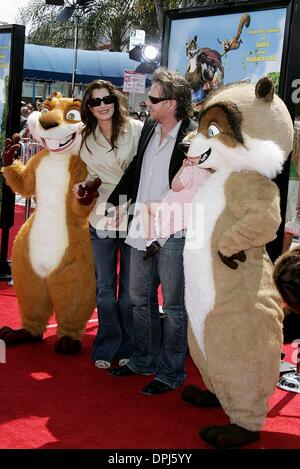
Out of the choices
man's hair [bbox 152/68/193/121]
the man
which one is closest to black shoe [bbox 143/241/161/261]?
the man

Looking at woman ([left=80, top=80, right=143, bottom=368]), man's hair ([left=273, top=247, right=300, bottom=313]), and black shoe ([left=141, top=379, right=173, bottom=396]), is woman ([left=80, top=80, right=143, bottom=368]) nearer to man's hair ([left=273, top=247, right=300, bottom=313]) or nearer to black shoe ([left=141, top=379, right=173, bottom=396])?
black shoe ([left=141, top=379, right=173, bottom=396])

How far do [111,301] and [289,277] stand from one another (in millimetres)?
1321

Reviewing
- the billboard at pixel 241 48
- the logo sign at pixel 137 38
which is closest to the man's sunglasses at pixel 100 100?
the billboard at pixel 241 48

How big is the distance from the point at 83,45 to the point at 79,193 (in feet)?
78.1

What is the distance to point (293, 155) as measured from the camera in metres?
3.19

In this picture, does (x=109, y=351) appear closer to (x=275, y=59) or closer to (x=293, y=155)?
(x=293, y=155)

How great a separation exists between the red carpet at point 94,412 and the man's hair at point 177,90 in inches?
58.4

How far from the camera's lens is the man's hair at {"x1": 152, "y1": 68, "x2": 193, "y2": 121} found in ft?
10.2

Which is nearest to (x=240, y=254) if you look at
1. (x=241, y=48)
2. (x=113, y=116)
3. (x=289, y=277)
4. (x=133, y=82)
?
(x=289, y=277)

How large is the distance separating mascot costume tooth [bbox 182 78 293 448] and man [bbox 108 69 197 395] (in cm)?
36

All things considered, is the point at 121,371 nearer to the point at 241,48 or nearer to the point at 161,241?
the point at 161,241

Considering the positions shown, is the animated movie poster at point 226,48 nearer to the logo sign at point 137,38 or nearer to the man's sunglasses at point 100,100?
the man's sunglasses at point 100,100

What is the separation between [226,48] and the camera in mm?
3584

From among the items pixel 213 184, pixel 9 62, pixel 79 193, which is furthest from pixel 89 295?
pixel 9 62
